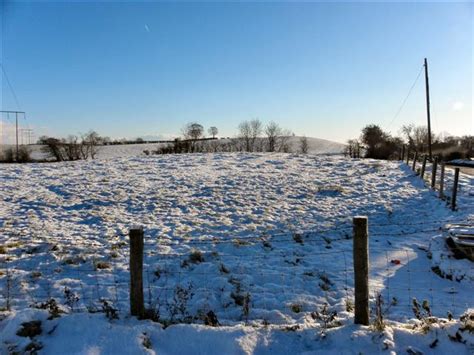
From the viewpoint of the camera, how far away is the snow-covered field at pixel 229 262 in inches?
167

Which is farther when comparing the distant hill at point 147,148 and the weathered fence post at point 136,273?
the distant hill at point 147,148

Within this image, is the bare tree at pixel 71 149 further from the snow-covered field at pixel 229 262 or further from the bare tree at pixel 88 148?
the snow-covered field at pixel 229 262

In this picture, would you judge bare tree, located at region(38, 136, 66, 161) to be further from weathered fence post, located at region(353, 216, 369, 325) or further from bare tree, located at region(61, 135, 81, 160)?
weathered fence post, located at region(353, 216, 369, 325)

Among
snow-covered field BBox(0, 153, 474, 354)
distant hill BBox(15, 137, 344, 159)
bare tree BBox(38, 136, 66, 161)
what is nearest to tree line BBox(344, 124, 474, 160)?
distant hill BBox(15, 137, 344, 159)

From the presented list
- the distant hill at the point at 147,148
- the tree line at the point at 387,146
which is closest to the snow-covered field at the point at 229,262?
the tree line at the point at 387,146

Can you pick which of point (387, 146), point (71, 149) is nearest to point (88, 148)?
point (71, 149)

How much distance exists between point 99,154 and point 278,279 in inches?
2639

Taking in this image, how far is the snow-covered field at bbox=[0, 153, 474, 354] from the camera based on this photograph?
4.25 m

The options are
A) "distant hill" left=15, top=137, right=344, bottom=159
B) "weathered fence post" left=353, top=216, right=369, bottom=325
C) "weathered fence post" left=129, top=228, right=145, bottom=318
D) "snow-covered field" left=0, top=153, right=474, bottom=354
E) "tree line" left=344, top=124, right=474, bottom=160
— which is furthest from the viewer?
"distant hill" left=15, top=137, right=344, bottom=159

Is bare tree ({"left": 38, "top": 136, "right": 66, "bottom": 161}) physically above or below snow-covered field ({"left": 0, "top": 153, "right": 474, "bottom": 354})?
above

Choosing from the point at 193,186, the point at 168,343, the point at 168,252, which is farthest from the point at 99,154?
the point at 168,343

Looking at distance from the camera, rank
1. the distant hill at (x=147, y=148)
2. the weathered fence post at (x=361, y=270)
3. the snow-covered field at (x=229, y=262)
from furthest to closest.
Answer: the distant hill at (x=147, y=148)
the weathered fence post at (x=361, y=270)
the snow-covered field at (x=229, y=262)

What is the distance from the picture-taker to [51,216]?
12.6 meters

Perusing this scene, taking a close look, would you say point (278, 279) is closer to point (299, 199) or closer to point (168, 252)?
point (168, 252)
